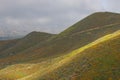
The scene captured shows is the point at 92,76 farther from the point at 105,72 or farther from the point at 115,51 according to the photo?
the point at 115,51

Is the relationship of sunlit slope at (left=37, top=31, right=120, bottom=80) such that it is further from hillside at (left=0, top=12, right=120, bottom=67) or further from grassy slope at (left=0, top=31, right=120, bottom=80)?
hillside at (left=0, top=12, right=120, bottom=67)

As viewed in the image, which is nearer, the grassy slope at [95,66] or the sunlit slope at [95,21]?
→ the grassy slope at [95,66]

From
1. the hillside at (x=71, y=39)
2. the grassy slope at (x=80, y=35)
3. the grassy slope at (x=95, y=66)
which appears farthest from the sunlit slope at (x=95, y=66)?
the grassy slope at (x=80, y=35)

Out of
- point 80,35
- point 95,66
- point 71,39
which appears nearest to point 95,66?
point 95,66

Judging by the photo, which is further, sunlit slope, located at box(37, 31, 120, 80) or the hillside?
the hillside

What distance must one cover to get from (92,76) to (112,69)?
11.1 ft

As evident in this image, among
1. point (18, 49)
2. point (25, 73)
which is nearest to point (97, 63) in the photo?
point (25, 73)

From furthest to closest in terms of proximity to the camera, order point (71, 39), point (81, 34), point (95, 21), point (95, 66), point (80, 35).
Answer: point (95, 21), point (81, 34), point (80, 35), point (71, 39), point (95, 66)

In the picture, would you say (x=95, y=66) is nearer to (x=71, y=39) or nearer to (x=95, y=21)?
(x=71, y=39)

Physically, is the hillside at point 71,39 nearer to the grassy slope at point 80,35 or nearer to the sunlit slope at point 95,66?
the grassy slope at point 80,35

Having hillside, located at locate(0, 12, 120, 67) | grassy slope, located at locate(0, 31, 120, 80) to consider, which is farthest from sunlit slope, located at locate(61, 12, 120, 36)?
grassy slope, located at locate(0, 31, 120, 80)

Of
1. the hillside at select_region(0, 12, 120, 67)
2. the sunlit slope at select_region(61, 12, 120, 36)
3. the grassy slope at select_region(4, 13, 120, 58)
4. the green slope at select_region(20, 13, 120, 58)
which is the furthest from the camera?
the sunlit slope at select_region(61, 12, 120, 36)

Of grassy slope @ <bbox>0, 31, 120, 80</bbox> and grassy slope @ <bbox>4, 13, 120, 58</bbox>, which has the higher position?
grassy slope @ <bbox>4, 13, 120, 58</bbox>

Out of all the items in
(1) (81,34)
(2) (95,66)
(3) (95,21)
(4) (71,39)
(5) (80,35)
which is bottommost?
(2) (95,66)
